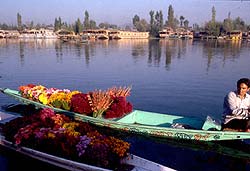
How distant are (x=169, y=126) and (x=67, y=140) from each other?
4.19 m

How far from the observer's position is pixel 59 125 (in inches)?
309

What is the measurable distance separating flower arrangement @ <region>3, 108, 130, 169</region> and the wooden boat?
70.7 inches

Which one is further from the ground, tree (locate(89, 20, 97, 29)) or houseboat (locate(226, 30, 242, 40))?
tree (locate(89, 20, 97, 29))

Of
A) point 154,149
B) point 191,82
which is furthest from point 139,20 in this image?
point 154,149

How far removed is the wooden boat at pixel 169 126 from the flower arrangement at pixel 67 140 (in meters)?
1.79

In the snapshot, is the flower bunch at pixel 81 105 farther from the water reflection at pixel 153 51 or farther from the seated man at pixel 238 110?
the water reflection at pixel 153 51

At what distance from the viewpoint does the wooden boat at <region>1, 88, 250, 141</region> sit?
26.5 ft

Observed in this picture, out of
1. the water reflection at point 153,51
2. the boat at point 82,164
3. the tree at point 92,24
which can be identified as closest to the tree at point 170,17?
the tree at point 92,24

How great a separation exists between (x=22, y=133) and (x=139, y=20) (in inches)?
7645

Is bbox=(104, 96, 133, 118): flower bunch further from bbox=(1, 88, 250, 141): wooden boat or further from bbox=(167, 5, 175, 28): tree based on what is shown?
bbox=(167, 5, 175, 28): tree

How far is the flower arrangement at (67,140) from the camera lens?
6.40 m

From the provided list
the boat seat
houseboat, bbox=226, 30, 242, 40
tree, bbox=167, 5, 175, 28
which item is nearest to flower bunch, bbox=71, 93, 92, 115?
the boat seat

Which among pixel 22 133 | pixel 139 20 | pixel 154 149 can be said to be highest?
pixel 139 20

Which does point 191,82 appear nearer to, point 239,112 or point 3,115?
point 239,112
